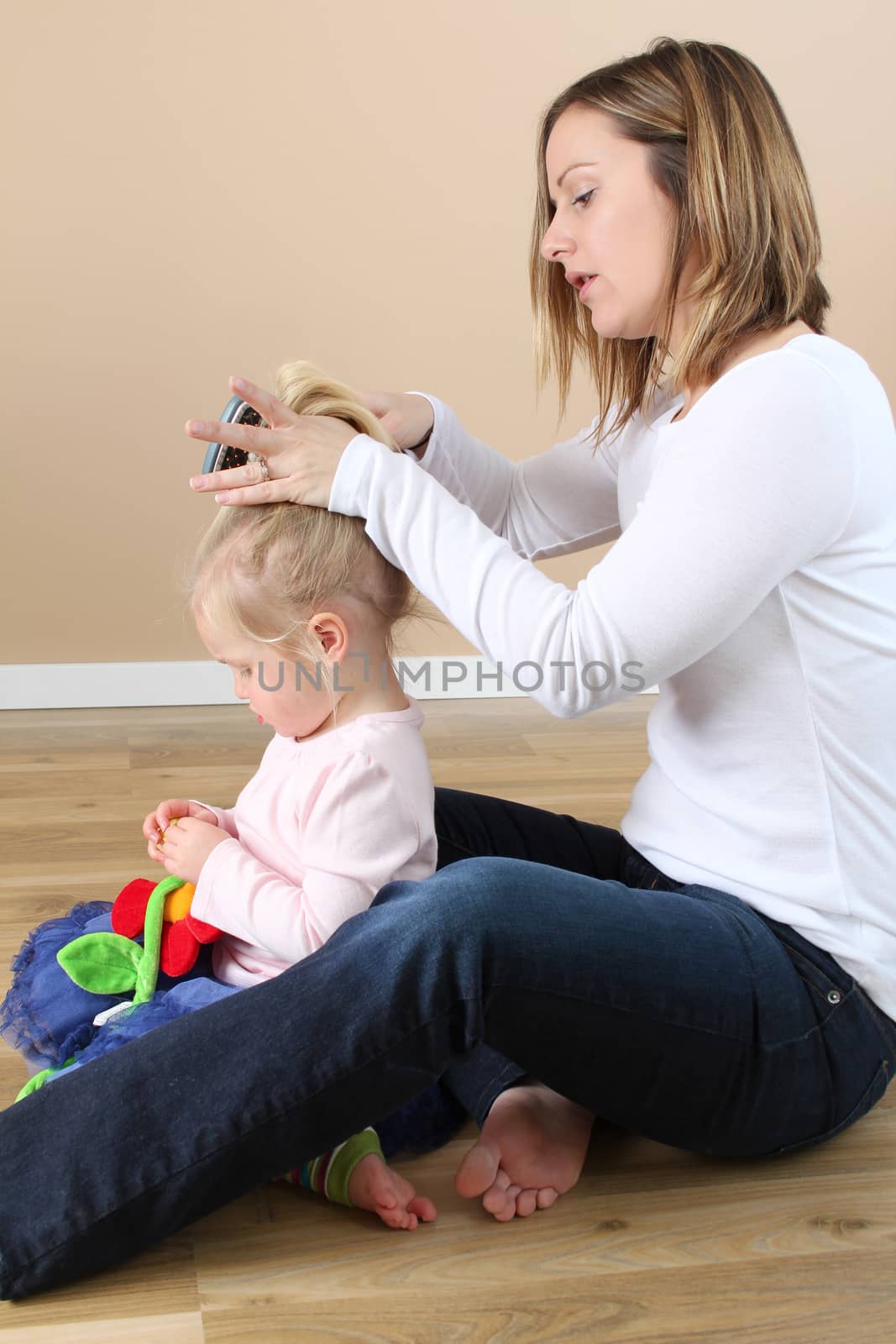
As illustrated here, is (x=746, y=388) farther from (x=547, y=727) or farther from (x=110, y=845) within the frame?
(x=547, y=727)

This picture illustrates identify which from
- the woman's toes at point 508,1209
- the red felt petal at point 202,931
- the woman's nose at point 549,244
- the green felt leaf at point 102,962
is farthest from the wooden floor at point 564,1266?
the woman's nose at point 549,244

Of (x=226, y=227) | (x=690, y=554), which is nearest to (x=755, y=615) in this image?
(x=690, y=554)

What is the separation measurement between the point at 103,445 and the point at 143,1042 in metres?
1.73

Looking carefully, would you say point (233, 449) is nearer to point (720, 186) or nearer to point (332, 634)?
point (332, 634)

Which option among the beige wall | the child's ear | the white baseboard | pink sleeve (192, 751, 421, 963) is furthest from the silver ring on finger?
the white baseboard

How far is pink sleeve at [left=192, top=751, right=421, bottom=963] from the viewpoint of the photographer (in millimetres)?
1084

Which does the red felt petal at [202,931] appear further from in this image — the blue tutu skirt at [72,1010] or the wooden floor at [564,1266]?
the wooden floor at [564,1266]

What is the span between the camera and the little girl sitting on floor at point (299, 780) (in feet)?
3.62

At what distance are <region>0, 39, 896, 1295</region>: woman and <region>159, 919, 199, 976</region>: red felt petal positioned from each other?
0.88 feet

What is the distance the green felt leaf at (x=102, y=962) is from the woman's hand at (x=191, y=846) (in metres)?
0.08

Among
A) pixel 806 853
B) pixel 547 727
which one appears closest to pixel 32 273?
pixel 547 727

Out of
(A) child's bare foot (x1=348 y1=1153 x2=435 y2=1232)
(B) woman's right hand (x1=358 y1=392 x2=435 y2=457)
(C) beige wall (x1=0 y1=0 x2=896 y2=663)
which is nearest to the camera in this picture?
(A) child's bare foot (x1=348 y1=1153 x2=435 y2=1232)

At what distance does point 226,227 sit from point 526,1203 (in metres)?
1.92

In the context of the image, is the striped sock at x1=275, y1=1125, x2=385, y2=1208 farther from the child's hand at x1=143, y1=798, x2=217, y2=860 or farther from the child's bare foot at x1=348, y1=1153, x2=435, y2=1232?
the child's hand at x1=143, y1=798, x2=217, y2=860
